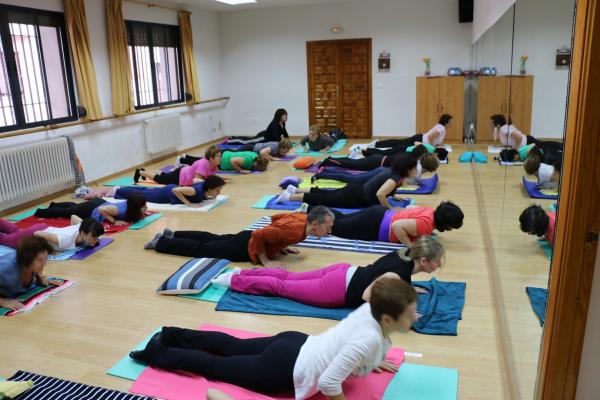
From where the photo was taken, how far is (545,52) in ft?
7.27

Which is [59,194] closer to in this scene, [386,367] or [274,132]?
[274,132]

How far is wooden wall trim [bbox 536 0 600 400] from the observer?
1.37 meters

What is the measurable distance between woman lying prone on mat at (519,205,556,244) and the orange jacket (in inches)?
66.0

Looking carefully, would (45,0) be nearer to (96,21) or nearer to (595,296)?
(96,21)

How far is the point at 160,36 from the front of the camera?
8734mm

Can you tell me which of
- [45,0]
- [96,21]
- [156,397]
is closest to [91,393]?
[156,397]

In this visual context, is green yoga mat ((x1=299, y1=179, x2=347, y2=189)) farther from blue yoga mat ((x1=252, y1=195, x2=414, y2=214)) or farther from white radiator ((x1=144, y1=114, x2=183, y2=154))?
white radiator ((x1=144, y1=114, x2=183, y2=154))

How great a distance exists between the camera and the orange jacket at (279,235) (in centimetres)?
371

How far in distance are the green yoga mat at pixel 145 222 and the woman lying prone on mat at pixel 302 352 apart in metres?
2.49

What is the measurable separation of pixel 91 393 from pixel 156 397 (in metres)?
0.33

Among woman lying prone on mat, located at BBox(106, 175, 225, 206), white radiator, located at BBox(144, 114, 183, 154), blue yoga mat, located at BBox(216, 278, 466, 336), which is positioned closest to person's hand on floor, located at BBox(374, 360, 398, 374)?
blue yoga mat, located at BBox(216, 278, 466, 336)

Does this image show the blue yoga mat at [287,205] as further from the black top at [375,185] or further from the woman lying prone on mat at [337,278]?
the woman lying prone on mat at [337,278]

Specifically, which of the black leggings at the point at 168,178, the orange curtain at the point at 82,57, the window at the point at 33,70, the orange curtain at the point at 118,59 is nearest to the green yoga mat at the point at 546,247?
the black leggings at the point at 168,178

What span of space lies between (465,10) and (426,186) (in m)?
4.47
